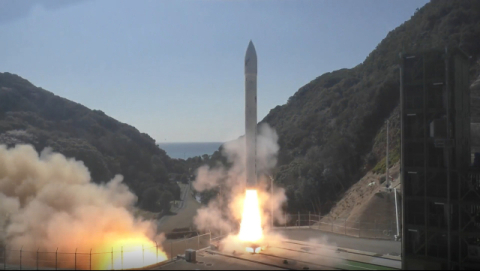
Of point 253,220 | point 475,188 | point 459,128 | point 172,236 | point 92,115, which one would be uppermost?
point 92,115

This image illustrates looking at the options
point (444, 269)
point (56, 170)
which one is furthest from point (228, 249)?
point (56, 170)

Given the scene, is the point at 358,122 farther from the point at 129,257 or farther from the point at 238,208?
the point at 129,257

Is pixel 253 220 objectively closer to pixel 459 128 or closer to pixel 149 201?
pixel 459 128

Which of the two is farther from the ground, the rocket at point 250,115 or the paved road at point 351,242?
the rocket at point 250,115

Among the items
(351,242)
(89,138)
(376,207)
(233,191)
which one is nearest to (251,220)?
(351,242)

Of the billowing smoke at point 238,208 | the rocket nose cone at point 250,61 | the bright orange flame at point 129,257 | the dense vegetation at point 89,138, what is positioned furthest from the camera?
the dense vegetation at point 89,138

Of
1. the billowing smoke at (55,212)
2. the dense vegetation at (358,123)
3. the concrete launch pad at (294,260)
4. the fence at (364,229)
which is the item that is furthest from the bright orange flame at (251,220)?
the dense vegetation at (358,123)

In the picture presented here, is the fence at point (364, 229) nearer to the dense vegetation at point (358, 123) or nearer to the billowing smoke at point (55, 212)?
the billowing smoke at point (55, 212)
